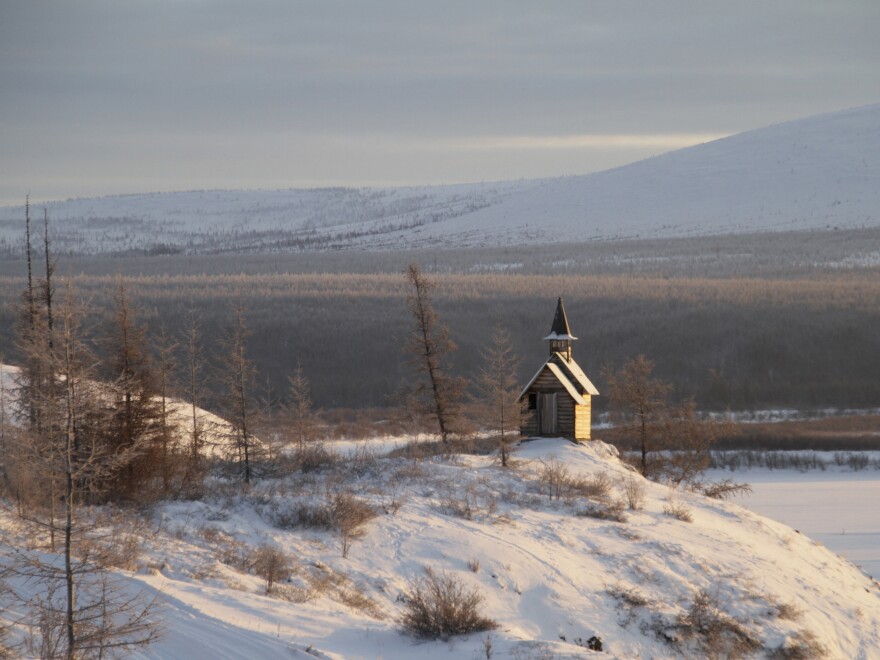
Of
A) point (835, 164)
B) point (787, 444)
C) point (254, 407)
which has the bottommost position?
point (787, 444)

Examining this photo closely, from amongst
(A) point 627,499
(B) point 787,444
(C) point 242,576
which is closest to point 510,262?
(B) point 787,444

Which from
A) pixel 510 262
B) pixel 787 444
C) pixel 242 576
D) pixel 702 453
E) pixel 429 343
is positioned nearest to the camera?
pixel 242 576

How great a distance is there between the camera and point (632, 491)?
2484 cm

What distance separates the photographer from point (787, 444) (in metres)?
44.2

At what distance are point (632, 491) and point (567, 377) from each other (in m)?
8.48

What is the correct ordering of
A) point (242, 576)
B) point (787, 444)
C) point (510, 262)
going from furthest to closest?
point (510, 262) → point (787, 444) → point (242, 576)

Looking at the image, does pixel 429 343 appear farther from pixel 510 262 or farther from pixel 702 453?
pixel 510 262

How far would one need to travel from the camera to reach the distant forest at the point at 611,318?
56594 mm

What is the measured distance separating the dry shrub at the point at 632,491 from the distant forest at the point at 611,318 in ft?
80.4

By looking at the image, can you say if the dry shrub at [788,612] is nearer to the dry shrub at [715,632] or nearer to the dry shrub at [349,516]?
the dry shrub at [715,632]

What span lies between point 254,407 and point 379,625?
1003cm

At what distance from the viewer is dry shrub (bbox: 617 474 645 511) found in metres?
24.2

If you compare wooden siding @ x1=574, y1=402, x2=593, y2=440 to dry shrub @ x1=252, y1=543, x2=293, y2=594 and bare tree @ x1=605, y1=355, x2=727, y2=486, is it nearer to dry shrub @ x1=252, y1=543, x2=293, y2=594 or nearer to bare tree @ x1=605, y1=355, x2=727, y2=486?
bare tree @ x1=605, y1=355, x2=727, y2=486

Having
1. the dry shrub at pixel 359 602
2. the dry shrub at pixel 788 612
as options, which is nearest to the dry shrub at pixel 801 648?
the dry shrub at pixel 788 612
